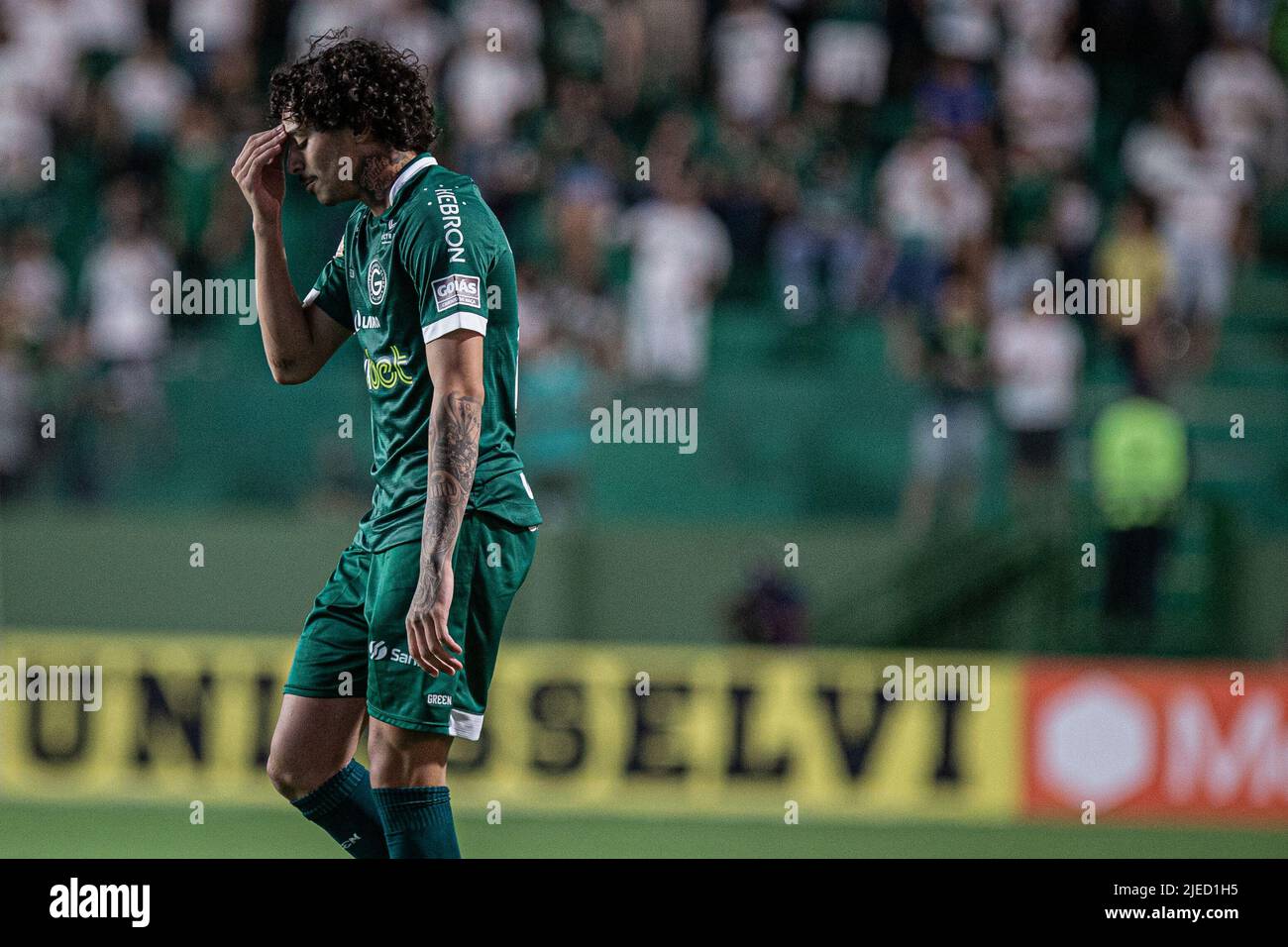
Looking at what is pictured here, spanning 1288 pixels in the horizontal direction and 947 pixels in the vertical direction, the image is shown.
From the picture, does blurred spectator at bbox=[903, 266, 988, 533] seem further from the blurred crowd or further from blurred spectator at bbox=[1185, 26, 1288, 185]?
blurred spectator at bbox=[1185, 26, 1288, 185]

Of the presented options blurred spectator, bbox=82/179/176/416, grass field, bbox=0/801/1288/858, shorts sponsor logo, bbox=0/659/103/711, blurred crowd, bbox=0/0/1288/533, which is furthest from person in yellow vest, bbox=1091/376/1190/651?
shorts sponsor logo, bbox=0/659/103/711

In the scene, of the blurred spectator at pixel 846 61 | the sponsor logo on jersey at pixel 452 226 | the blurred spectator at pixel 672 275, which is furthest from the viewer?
the blurred spectator at pixel 846 61

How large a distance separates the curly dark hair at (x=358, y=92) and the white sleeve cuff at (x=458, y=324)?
1.82 feet

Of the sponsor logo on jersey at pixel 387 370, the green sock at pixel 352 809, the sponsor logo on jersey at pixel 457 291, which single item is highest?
the sponsor logo on jersey at pixel 457 291

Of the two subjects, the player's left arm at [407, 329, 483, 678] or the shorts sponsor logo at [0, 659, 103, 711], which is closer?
the player's left arm at [407, 329, 483, 678]

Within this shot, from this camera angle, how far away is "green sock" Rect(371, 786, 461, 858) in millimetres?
4258

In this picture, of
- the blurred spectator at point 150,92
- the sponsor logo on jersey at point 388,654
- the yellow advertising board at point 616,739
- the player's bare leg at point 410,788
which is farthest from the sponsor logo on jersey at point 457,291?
the blurred spectator at point 150,92

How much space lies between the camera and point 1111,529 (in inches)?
398

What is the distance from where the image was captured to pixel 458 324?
414cm

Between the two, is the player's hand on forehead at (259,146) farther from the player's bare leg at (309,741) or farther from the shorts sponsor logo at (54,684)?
the shorts sponsor logo at (54,684)

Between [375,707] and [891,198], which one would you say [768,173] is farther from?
[375,707]

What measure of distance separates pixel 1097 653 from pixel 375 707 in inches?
258

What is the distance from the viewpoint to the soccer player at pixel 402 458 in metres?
4.15
